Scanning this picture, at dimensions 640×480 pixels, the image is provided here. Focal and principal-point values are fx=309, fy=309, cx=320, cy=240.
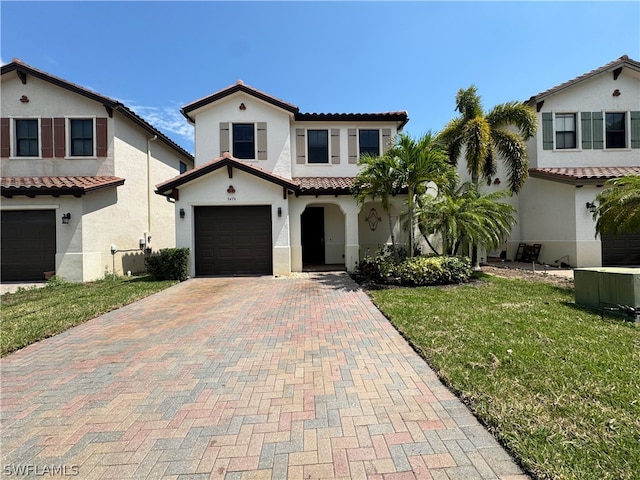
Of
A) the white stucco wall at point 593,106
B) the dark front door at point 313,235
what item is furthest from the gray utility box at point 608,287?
the dark front door at point 313,235

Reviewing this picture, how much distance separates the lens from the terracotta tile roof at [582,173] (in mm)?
13135

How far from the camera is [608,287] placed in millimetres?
6520

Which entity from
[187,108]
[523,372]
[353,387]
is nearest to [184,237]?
[187,108]

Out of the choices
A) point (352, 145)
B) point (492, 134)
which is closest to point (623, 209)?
point (492, 134)

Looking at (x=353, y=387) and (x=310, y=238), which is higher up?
(x=310, y=238)

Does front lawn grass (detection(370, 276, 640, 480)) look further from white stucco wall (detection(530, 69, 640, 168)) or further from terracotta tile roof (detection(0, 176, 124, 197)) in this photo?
terracotta tile roof (detection(0, 176, 124, 197))

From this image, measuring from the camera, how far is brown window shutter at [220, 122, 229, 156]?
14.8m

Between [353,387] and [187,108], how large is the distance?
48.4 ft

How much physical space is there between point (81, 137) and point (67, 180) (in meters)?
2.30

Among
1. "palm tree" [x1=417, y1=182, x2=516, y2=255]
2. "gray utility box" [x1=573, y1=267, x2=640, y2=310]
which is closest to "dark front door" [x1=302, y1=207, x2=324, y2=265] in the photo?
"palm tree" [x1=417, y1=182, x2=516, y2=255]

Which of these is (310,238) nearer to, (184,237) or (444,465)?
(184,237)

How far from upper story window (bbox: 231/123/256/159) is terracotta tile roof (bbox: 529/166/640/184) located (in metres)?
13.8

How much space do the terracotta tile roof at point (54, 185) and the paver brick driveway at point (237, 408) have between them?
866 centimetres

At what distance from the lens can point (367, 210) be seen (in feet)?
51.9
